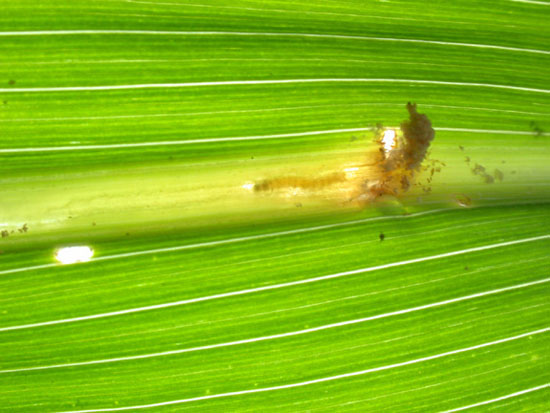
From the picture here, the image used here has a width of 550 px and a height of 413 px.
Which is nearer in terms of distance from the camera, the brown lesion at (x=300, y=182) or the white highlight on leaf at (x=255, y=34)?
the white highlight on leaf at (x=255, y=34)

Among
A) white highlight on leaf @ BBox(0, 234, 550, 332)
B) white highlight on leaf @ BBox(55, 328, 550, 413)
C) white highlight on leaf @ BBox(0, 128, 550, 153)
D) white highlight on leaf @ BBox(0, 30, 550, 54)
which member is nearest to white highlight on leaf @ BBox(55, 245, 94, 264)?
white highlight on leaf @ BBox(0, 234, 550, 332)

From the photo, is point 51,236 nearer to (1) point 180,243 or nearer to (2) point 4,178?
(2) point 4,178

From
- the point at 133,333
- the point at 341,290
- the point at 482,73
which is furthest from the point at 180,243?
the point at 482,73

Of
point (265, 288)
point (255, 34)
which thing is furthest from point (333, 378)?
point (255, 34)

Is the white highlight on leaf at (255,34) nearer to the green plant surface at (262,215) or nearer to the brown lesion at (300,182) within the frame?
the green plant surface at (262,215)

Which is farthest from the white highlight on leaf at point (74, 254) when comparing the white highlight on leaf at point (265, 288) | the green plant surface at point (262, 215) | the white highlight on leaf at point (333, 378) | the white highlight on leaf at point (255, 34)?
→ the white highlight on leaf at point (255, 34)

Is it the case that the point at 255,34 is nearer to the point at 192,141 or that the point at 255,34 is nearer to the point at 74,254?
the point at 192,141
